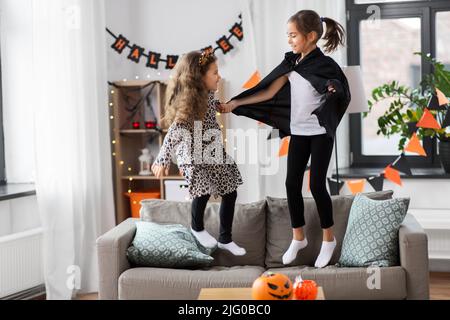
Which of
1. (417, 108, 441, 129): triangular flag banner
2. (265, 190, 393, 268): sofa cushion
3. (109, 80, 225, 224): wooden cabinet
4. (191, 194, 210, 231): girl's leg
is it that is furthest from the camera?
(109, 80, 225, 224): wooden cabinet

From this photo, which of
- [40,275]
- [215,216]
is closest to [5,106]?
[40,275]

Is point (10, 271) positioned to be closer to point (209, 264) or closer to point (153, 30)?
point (209, 264)

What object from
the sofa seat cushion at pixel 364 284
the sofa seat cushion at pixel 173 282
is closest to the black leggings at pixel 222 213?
the sofa seat cushion at pixel 173 282

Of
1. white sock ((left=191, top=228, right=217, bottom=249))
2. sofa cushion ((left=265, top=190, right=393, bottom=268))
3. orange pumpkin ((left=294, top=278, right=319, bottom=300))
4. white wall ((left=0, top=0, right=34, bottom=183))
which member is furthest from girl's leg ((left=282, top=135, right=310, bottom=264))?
white wall ((left=0, top=0, right=34, bottom=183))

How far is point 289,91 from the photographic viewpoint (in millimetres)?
3576

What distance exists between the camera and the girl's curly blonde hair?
342 cm

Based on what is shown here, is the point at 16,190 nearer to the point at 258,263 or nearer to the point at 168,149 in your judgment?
the point at 168,149

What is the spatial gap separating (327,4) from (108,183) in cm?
200

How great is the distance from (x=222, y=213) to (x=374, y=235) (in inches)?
30.9

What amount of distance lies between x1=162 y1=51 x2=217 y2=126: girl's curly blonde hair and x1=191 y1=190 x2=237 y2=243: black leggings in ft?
1.42

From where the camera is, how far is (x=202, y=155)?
11.5 feet

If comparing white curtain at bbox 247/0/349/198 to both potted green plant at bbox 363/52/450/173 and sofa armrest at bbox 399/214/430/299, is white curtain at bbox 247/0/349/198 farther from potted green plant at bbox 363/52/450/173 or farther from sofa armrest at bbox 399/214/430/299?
sofa armrest at bbox 399/214/430/299

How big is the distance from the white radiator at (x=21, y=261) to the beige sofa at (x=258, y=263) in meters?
0.83

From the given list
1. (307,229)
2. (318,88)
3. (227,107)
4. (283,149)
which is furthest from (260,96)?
(283,149)
